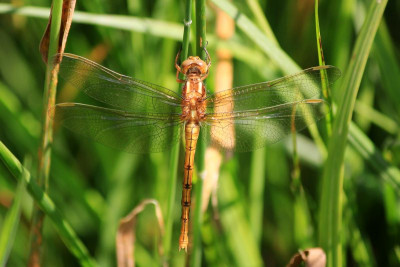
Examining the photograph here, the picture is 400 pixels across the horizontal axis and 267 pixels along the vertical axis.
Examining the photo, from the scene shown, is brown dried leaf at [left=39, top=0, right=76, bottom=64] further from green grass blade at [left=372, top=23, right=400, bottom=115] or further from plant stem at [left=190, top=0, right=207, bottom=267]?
green grass blade at [left=372, top=23, right=400, bottom=115]

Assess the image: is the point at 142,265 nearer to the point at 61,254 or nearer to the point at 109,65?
the point at 61,254

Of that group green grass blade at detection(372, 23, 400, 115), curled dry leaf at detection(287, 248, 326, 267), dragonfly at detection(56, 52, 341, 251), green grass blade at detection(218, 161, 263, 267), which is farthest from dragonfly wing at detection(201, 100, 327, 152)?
green grass blade at detection(372, 23, 400, 115)

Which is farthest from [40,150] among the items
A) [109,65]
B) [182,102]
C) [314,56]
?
[314,56]

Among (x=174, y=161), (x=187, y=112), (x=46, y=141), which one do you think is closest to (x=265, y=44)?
(x=187, y=112)

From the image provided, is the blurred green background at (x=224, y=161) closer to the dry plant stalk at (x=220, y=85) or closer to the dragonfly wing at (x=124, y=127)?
the dry plant stalk at (x=220, y=85)

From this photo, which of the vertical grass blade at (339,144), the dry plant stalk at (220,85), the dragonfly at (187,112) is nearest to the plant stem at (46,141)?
the dragonfly at (187,112)

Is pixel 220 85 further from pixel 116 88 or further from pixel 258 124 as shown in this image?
pixel 116 88
